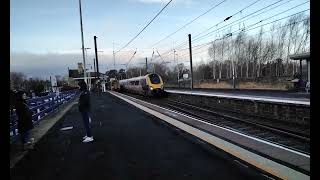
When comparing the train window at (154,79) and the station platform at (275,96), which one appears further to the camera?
the train window at (154,79)

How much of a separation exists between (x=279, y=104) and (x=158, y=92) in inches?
1072

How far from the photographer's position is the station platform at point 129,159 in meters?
7.71

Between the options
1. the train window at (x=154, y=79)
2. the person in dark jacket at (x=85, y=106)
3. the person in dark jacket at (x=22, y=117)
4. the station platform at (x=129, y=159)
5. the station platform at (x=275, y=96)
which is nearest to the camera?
the station platform at (x=129, y=159)

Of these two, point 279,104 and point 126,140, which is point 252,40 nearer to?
point 279,104

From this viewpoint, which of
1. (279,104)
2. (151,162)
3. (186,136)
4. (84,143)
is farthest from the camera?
(279,104)

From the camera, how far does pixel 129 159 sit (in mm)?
9312

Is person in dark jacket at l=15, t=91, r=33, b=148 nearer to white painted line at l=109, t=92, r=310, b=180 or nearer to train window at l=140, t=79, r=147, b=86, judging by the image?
white painted line at l=109, t=92, r=310, b=180

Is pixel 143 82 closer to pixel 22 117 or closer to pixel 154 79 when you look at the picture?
pixel 154 79

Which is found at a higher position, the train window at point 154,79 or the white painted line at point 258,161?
the train window at point 154,79

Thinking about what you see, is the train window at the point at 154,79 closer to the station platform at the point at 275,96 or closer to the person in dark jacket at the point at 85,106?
the station platform at the point at 275,96

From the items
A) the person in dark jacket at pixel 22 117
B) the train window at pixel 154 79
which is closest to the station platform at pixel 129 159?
the person in dark jacket at pixel 22 117

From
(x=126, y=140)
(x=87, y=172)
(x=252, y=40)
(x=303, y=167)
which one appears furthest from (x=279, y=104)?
(x=252, y=40)

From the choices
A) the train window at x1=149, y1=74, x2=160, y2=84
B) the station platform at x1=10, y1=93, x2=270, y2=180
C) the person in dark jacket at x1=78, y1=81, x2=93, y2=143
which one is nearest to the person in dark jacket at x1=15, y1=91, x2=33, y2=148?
the station platform at x1=10, y1=93, x2=270, y2=180

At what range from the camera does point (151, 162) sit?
29.1ft
